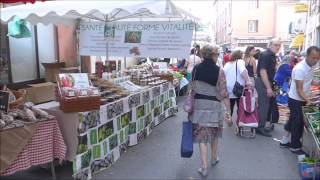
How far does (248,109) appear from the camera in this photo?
21.7 ft

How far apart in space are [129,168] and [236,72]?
2831 mm

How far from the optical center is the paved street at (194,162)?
15.9ft

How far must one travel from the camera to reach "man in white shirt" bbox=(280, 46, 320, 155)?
17.4ft

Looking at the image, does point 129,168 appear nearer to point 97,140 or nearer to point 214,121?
point 97,140

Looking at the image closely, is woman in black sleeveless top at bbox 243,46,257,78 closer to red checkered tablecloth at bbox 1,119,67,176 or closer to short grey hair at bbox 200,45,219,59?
short grey hair at bbox 200,45,219,59

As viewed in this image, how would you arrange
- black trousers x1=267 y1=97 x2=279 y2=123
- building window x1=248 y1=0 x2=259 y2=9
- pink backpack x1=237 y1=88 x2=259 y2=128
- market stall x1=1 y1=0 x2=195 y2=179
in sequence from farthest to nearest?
building window x1=248 y1=0 x2=259 y2=9
black trousers x1=267 y1=97 x2=279 y2=123
pink backpack x1=237 y1=88 x2=259 y2=128
market stall x1=1 y1=0 x2=195 y2=179

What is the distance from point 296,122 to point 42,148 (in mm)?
3674

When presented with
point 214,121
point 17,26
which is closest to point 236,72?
point 214,121

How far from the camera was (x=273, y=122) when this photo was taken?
7.36 metres

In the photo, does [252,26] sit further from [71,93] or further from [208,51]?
[71,93]

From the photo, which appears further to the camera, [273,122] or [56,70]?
[56,70]

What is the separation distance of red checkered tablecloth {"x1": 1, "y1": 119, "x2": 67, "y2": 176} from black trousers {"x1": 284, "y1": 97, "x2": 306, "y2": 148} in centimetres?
339

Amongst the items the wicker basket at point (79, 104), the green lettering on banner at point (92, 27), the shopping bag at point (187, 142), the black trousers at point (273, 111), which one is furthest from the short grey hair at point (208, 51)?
the green lettering on banner at point (92, 27)

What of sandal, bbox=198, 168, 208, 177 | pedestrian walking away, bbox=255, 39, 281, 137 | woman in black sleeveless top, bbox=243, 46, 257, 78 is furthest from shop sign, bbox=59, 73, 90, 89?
woman in black sleeveless top, bbox=243, 46, 257, 78
